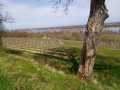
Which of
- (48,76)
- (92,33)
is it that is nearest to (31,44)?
(92,33)

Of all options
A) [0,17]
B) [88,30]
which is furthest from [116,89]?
[0,17]

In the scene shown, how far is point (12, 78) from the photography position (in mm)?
9094

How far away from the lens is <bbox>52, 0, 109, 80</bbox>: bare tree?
14484mm

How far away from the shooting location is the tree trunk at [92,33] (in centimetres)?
1448

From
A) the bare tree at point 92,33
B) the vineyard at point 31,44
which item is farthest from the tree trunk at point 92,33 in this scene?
the vineyard at point 31,44

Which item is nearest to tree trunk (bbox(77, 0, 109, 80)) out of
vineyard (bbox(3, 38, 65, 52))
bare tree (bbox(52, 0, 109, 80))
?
bare tree (bbox(52, 0, 109, 80))

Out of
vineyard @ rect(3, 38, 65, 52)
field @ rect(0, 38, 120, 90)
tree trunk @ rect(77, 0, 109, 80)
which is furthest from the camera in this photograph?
vineyard @ rect(3, 38, 65, 52)

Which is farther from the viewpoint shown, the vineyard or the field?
the vineyard

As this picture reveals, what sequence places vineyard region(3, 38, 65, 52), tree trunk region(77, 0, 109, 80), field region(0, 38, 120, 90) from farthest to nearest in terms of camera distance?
vineyard region(3, 38, 65, 52) < tree trunk region(77, 0, 109, 80) < field region(0, 38, 120, 90)

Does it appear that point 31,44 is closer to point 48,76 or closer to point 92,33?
point 92,33

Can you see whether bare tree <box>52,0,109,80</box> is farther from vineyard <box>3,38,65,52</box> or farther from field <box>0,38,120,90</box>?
vineyard <box>3,38,65,52</box>

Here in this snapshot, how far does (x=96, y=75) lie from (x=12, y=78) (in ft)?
29.8

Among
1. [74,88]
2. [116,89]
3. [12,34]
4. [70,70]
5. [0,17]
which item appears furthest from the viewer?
[12,34]

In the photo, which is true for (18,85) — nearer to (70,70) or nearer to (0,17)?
(70,70)
